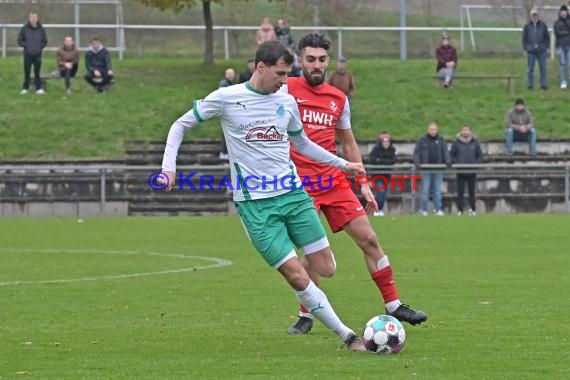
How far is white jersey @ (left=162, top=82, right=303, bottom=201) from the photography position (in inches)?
390

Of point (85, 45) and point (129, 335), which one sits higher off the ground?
point (85, 45)

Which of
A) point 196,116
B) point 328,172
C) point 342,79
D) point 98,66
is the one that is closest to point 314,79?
point 328,172

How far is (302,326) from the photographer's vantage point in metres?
10.9

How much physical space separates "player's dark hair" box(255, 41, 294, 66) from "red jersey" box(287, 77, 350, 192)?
1.59 meters

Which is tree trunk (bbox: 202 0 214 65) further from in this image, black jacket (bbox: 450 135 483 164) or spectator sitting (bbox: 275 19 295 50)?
black jacket (bbox: 450 135 483 164)

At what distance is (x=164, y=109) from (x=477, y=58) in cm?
1233

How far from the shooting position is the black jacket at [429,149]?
29.9 m

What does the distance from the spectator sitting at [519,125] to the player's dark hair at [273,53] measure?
23.2 meters

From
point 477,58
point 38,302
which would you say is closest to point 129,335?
point 38,302

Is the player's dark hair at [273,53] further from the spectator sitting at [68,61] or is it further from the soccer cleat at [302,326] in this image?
the spectator sitting at [68,61]

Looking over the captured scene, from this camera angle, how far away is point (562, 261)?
1781 cm

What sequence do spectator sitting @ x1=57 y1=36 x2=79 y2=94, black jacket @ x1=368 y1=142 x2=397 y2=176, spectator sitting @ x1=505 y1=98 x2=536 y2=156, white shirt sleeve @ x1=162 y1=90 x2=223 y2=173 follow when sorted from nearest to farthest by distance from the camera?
1. white shirt sleeve @ x1=162 y1=90 x2=223 y2=173
2. black jacket @ x1=368 y1=142 x2=397 y2=176
3. spectator sitting @ x1=505 y1=98 x2=536 y2=156
4. spectator sitting @ x1=57 y1=36 x2=79 y2=94

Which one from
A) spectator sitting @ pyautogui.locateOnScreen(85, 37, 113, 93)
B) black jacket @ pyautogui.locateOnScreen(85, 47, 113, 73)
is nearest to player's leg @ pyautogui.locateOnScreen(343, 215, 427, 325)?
spectator sitting @ pyautogui.locateOnScreen(85, 37, 113, 93)

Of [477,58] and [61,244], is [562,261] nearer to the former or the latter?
[61,244]
